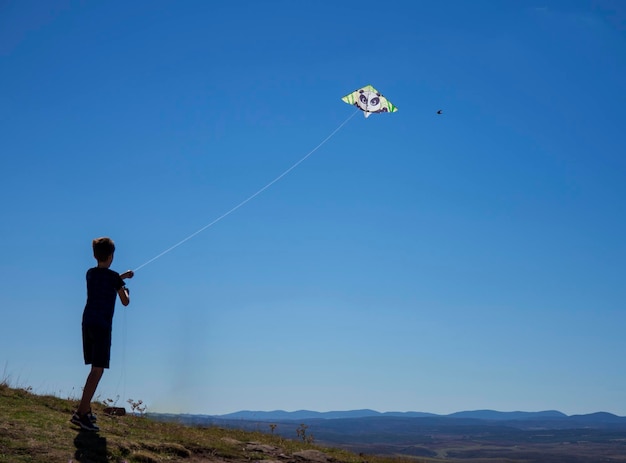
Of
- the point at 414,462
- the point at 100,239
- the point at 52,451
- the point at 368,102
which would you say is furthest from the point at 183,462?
the point at 368,102

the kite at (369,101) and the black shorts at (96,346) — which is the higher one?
the kite at (369,101)

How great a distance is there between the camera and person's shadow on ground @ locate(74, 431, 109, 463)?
9.66m

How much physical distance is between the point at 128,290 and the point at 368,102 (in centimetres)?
2835

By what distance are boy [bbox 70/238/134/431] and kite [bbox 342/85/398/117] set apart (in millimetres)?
26792

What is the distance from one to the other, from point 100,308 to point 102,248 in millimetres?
996

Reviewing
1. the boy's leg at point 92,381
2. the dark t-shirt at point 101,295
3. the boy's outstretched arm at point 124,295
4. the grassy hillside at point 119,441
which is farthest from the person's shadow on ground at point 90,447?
the boy's outstretched arm at point 124,295

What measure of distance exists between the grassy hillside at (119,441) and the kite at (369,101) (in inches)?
923


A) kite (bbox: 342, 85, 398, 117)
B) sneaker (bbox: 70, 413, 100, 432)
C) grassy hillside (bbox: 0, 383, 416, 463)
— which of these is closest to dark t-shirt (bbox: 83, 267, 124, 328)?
sneaker (bbox: 70, 413, 100, 432)

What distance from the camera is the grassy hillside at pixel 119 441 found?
32.0 ft

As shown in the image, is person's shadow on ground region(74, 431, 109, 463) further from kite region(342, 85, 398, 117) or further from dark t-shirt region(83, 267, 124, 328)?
kite region(342, 85, 398, 117)

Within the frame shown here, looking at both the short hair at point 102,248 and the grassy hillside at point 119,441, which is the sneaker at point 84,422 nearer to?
the grassy hillside at point 119,441

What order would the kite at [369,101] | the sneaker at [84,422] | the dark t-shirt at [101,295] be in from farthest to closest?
the kite at [369,101]
the sneaker at [84,422]
the dark t-shirt at [101,295]

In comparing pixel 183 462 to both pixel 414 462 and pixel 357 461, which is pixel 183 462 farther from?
pixel 414 462

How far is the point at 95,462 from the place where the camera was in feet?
31.4
